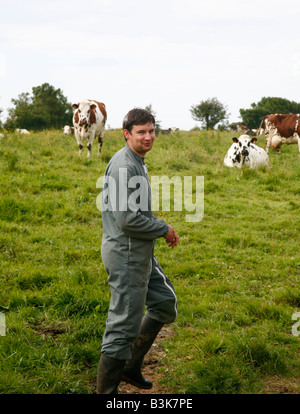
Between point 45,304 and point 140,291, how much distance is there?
205cm

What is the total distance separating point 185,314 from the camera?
461 centimetres

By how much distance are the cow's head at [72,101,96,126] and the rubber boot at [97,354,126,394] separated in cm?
1024

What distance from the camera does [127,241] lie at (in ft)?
9.52

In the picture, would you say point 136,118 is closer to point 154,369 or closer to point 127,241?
point 127,241

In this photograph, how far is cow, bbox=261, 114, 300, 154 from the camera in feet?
51.3

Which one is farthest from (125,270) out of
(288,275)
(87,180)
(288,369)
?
(87,180)

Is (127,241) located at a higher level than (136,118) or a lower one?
lower

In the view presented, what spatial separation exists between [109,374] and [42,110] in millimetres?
60042

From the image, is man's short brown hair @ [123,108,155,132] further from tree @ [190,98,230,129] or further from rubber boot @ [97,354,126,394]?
tree @ [190,98,230,129]

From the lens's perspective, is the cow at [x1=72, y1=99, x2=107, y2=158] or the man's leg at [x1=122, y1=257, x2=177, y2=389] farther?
the cow at [x1=72, y1=99, x2=107, y2=158]

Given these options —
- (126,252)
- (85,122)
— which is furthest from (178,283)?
(85,122)

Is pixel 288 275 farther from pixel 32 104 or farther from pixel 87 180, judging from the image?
pixel 32 104

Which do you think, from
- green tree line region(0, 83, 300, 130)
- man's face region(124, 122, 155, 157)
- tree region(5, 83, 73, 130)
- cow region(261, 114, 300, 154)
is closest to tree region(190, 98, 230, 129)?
green tree line region(0, 83, 300, 130)

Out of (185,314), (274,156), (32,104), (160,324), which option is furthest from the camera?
(32,104)
